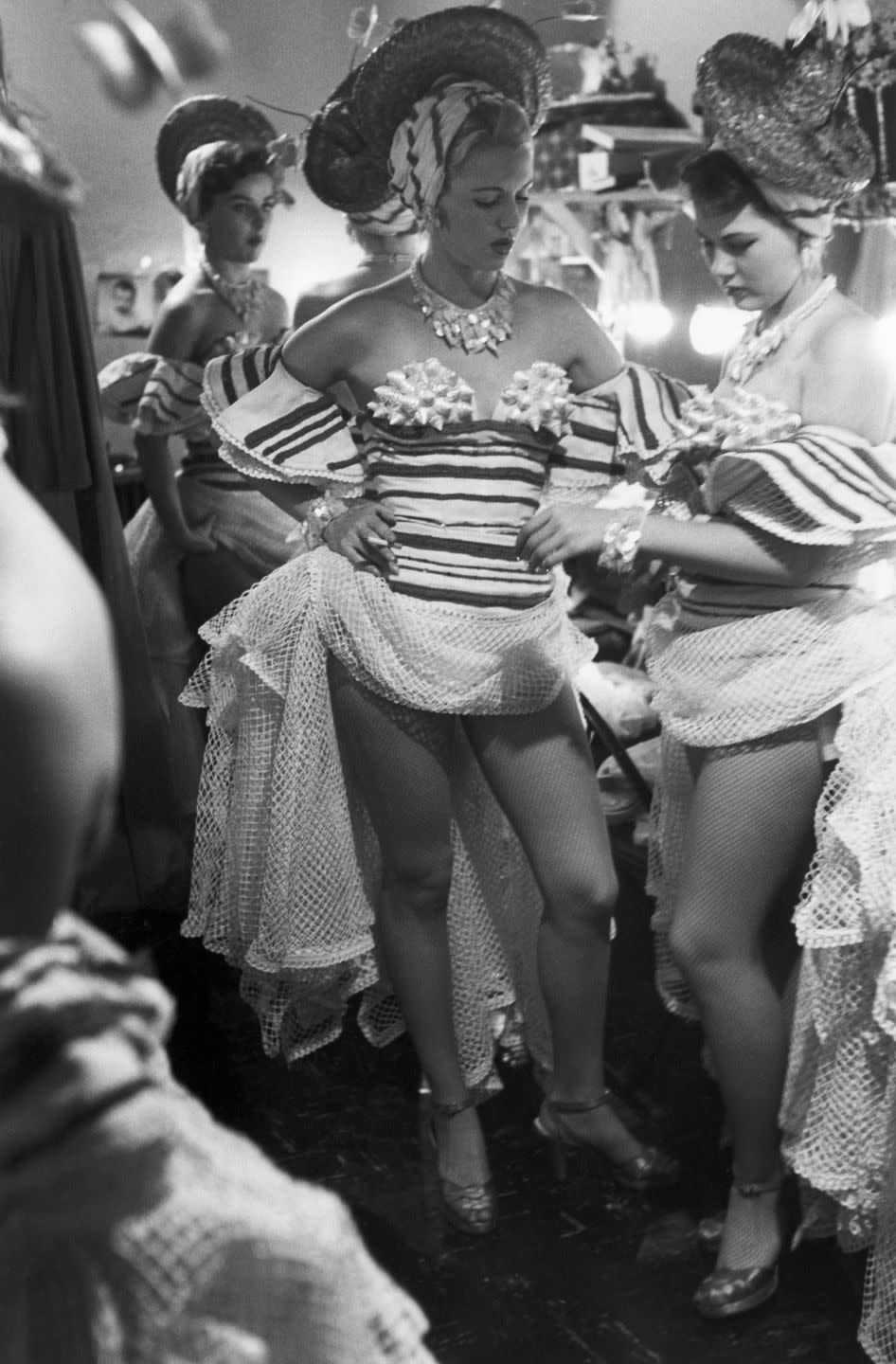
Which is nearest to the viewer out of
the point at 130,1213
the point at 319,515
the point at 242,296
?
the point at 130,1213

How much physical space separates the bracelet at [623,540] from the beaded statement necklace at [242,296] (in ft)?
6.23

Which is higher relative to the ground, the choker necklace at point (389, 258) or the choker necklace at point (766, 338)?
the choker necklace at point (389, 258)

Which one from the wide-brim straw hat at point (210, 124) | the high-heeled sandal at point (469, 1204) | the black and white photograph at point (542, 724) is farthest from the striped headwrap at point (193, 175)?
the high-heeled sandal at point (469, 1204)

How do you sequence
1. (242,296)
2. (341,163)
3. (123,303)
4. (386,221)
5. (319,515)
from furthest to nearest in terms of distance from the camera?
(123,303), (242,296), (386,221), (341,163), (319,515)

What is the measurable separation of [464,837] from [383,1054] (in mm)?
Result: 562

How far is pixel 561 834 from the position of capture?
8.39ft

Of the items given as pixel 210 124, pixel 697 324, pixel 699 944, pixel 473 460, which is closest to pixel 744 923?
pixel 699 944

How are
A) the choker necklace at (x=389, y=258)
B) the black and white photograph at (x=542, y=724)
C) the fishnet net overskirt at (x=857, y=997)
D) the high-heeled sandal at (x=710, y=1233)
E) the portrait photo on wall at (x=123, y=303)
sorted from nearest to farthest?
the fishnet net overskirt at (x=857, y=997), the black and white photograph at (x=542, y=724), the high-heeled sandal at (x=710, y=1233), the choker necklace at (x=389, y=258), the portrait photo on wall at (x=123, y=303)

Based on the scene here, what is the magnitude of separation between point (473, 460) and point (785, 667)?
60cm

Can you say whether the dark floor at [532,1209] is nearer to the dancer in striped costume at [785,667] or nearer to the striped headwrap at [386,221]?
the dancer in striped costume at [785,667]

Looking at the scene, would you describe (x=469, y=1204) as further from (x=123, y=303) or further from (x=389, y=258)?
(x=123, y=303)

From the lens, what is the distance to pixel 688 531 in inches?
88.2

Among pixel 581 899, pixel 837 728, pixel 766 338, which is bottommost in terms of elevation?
pixel 581 899

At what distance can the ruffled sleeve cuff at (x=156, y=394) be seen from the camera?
384cm
